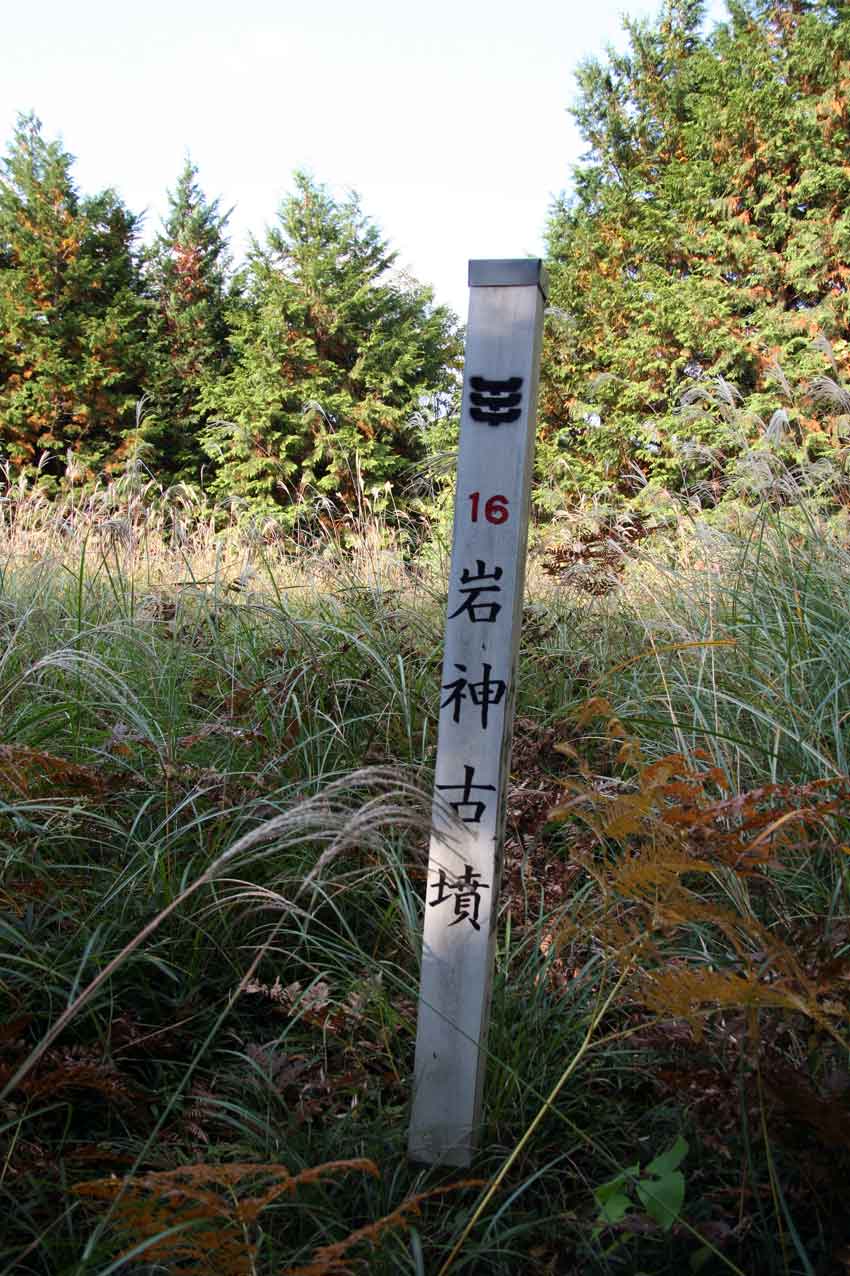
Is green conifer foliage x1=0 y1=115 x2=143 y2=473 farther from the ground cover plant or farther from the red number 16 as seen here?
the red number 16

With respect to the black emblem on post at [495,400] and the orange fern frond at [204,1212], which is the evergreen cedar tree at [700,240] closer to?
the black emblem on post at [495,400]

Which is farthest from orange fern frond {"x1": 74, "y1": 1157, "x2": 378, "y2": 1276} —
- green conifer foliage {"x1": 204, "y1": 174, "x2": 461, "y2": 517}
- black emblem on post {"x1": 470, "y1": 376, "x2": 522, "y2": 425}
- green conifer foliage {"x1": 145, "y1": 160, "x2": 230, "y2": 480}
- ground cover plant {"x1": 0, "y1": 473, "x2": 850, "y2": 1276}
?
green conifer foliage {"x1": 145, "y1": 160, "x2": 230, "y2": 480}

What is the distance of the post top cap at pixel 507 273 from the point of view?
160cm

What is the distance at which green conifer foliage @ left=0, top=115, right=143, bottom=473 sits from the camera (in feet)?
43.2

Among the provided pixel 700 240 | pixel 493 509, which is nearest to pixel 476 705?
pixel 493 509

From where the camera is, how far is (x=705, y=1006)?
6.13ft

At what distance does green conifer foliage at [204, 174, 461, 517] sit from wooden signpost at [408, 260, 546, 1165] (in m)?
10.3

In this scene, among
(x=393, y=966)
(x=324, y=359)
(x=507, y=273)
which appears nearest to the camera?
(x=507, y=273)

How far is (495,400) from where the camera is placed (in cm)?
162

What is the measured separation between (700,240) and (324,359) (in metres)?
5.40

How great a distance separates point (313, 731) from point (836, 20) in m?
10.2

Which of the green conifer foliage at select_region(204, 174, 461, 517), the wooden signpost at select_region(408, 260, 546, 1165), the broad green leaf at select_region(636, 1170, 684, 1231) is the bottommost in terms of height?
the broad green leaf at select_region(636, 1170, 684, 1231)

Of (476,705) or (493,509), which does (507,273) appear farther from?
(476,705)

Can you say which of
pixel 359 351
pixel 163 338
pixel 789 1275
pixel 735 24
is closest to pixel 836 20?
pixel 735 24
